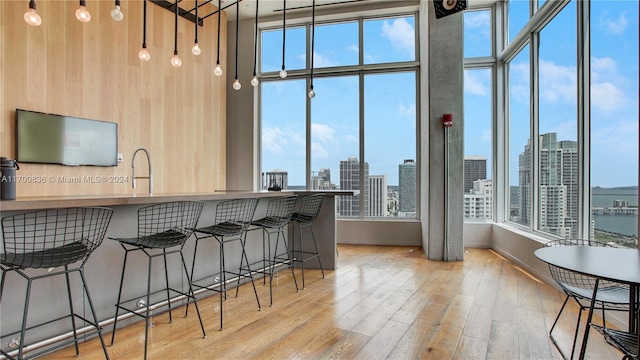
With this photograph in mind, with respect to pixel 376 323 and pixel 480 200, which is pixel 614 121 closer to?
pixel 376 323

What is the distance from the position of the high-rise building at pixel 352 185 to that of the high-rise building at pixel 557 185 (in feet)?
8.92

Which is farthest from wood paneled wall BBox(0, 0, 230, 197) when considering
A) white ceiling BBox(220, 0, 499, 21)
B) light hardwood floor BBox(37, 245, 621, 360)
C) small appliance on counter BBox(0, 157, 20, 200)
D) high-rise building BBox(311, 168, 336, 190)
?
light hardwood floor BBox(37, 245, 621, 360)

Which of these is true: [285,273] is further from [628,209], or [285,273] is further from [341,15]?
[341,15]

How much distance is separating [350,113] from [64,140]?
457 centimetres

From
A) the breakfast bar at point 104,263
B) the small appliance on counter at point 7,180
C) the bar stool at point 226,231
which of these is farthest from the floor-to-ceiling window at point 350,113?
the small appliance on counter at point 7,180

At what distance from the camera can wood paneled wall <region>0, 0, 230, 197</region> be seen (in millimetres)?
3818

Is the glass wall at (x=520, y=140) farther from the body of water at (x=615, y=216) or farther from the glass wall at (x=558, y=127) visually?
the body of water at (x=615, y=216)

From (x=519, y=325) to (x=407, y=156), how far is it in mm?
4030

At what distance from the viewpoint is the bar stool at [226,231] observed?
313cm

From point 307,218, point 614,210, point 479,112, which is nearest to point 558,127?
point 614,210

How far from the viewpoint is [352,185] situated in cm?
674

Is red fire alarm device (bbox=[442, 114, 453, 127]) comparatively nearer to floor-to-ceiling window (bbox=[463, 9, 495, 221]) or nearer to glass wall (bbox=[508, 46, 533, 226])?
glass wall (bbox=[508, 46, 533, 226])

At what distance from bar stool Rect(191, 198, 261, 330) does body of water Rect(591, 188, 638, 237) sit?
332 cm

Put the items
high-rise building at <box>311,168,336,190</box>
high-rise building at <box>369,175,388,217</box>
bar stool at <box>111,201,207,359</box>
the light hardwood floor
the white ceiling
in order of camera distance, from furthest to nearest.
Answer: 1. high-rise building at <box>311,168,336,190</box>
2. high-rise building at <box>369,175,388,217</box>
3. the white ceiling
4. bar stool at <box>111,201,207,359</box>
5. the light hardwood floor
